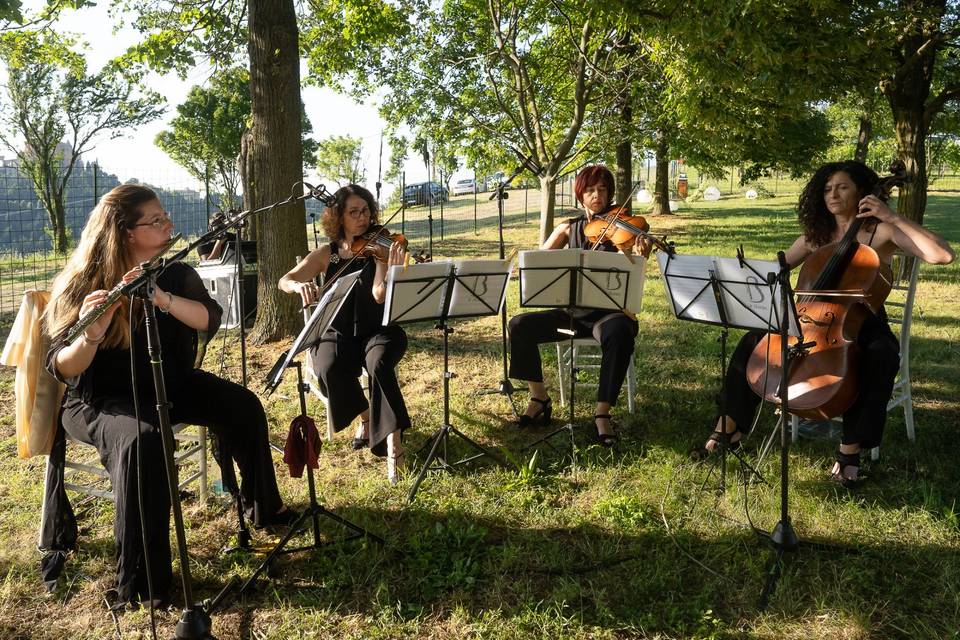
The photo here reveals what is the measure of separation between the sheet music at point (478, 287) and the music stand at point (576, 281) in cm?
17

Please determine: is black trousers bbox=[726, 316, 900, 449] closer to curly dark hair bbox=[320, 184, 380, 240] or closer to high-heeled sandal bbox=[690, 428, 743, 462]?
high-heeled sandal bbox=[690, 428, 743, 462]

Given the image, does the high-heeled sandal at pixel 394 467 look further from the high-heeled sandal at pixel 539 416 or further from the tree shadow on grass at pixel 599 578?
the high-heeled sandal at pixel 539 416

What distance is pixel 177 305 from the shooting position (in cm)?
277

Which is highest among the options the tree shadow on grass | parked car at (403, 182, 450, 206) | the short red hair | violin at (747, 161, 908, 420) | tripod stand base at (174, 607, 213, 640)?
parked car at (403, 182, 450, 206)

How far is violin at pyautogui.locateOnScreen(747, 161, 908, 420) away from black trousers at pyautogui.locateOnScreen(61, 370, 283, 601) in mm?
2495

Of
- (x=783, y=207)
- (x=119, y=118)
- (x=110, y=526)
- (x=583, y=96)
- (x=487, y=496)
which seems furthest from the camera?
(x=783, y=207)

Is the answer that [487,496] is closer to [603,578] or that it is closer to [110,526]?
[603,578]

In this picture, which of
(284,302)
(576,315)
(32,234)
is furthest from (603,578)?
(32,234)

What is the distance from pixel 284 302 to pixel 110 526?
3.26 metres

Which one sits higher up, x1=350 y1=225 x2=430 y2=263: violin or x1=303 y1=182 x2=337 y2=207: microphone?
x1=303 y1=182 x2=337 y2=207: microphone

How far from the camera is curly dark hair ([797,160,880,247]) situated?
12.3 feet

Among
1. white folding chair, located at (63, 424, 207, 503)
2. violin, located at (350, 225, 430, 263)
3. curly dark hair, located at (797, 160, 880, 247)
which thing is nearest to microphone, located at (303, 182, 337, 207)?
violin, located at (350, 225, 430, 263)

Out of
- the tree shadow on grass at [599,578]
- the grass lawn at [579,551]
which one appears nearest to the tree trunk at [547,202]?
the grass lawn at [579,551]

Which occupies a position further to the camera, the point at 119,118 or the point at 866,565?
the point at 119,118
